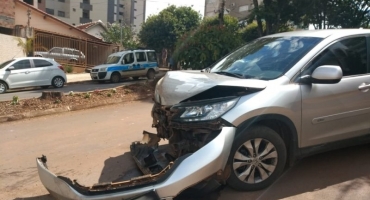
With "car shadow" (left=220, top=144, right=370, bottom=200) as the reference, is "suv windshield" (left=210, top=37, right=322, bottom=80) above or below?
above

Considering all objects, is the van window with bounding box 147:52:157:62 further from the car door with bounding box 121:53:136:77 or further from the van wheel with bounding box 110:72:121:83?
the van wheel with bounding box 110:72:121:83

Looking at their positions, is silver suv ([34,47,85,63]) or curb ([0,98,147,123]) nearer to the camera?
curb ([0,98,147,123])

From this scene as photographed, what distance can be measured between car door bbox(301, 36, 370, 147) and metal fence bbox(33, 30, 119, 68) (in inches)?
913

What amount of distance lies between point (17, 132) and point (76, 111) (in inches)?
83.5

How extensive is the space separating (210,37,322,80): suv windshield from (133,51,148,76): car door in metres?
15.5

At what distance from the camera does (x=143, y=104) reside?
10.1m

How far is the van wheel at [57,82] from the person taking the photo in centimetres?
1722

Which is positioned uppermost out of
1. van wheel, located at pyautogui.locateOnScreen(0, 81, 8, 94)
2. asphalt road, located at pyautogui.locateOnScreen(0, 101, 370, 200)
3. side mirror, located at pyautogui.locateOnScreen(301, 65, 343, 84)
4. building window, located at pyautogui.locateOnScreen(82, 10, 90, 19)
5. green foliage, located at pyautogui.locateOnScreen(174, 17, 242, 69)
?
building window, located at pyautogui.locateOnScreen(82, 10, 90, 19)

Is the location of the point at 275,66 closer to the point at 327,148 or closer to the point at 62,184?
the point at 327,148

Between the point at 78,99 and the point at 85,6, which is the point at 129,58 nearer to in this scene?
the point at 78,99

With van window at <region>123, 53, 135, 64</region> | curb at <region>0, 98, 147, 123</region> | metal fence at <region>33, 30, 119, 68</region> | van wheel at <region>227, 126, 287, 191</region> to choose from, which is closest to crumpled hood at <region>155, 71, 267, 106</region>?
van wheel at <region>227, 126, 287, 191</region>

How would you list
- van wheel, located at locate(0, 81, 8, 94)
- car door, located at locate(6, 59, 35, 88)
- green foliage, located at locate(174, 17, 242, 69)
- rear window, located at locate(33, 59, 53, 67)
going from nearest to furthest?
green foliage, located at locate(174, 17, 242, 69), van wheel, located at locate(0, 81, 8, 94), car door, located at locate(6, 59, 35, 88), rear window, located at locate(33, 59, 53, 67)

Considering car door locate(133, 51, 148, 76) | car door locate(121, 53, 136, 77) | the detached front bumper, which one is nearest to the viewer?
the detached front bumper

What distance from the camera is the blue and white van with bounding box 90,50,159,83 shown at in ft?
63.7
